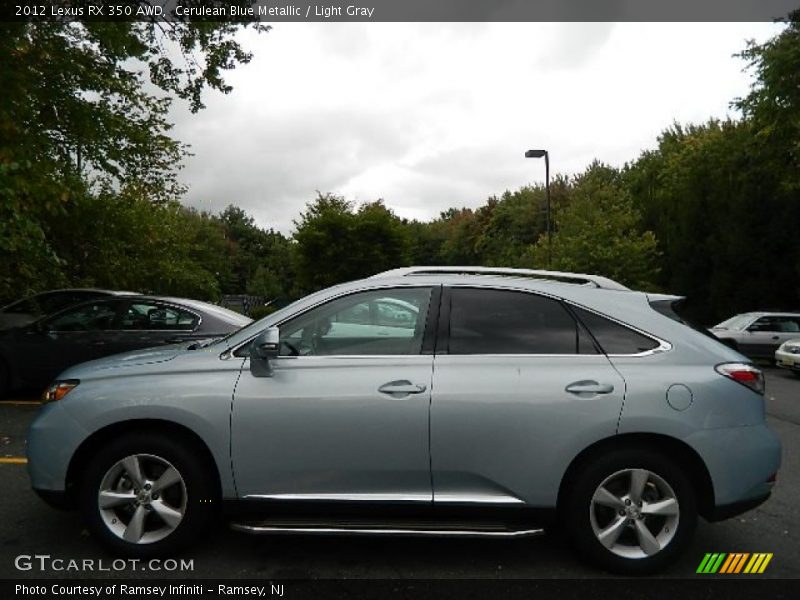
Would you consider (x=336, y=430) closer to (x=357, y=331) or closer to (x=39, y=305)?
(x=357, y=331)

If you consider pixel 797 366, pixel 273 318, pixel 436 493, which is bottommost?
pixel 797 366

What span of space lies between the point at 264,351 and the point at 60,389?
4.34 ft

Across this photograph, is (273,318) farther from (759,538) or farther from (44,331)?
(44,331)

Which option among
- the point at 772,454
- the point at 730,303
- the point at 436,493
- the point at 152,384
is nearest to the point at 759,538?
the point at 772,454

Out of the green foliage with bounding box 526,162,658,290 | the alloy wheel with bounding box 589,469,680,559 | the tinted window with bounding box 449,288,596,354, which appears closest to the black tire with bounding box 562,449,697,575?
the alloy wheel with bounding box 589,469,680,559

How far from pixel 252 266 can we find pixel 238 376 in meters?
78.3

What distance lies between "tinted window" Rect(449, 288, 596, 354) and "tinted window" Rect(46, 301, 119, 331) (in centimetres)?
605

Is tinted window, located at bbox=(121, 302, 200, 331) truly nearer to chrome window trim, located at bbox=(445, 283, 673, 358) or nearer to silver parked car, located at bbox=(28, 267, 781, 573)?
silver parked car, located at bbox=(28, 267, 781, 573)

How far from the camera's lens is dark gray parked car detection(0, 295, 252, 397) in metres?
7.96

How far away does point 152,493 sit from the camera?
350 centimetres

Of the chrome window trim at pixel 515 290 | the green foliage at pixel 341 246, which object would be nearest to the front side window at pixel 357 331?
the chrome window trim at pixel 515 290

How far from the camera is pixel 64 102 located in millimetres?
13086

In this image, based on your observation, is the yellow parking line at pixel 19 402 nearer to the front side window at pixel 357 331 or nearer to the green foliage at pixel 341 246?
the front side window at pixel 357 331

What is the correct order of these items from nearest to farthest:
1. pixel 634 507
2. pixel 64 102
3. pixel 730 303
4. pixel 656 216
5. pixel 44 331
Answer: pixel 634 507 < pixel 44 331 < pixel 64 102 < pixel 730 303 < pixel 656 216
